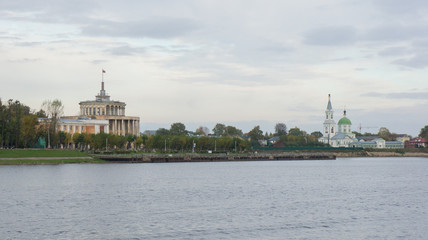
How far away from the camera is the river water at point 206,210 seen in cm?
4169

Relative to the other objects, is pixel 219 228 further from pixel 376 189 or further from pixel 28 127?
pixel 28 127

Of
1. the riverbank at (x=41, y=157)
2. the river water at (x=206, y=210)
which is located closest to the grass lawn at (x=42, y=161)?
the riverbank at (x=41, y=157)

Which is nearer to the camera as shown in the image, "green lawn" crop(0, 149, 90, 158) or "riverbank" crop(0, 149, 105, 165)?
"riverbank" crop(0, 149, 105, 165)

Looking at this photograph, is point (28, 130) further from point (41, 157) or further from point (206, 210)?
point (206, 210)

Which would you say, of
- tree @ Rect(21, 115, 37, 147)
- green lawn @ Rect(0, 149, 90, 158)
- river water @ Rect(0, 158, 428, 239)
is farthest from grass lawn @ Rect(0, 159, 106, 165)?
river water @ Rect(0, 158, 428, 239)

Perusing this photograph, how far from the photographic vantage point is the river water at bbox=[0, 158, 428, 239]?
41688mm

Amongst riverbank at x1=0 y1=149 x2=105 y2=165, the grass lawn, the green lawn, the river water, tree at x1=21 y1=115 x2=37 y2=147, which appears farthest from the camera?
tree at x1=21 y1=115 x2=37 y2=147

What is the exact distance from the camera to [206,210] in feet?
172

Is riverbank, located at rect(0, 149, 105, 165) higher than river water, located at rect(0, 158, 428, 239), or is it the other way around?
riverbank, located at rect(0, 149, 105, 165)

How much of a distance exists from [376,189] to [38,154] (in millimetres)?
75481

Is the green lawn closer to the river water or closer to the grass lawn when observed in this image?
the grass lawn

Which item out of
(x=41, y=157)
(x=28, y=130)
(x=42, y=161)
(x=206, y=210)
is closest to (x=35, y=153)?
(x=41, y=157)

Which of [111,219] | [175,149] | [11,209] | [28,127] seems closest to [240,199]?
[111,219]

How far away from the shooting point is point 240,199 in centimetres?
6172
